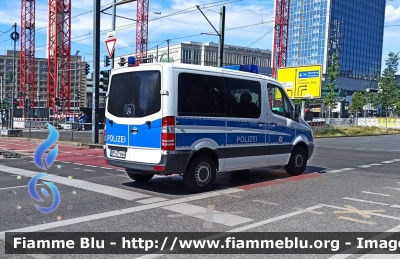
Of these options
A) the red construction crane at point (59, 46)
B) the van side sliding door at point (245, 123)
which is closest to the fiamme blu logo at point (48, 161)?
the van side sliding door at point (245, 123)

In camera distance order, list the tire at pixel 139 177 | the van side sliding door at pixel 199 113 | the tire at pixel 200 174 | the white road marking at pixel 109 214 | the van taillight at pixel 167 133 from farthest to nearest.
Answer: the tire at pixel 139 177, the tire at pixel 200 174, the van side sliding door at pixel 199 113, the van taillight at pixel 167 133, the white road marking at pixel 109 214

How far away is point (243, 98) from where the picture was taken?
29.1 feet

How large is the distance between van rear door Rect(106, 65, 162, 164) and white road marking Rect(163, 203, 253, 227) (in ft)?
3.66

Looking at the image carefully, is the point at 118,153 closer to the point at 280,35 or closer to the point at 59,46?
the point at 59,46

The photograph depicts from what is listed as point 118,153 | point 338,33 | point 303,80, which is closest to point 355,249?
point 118,153

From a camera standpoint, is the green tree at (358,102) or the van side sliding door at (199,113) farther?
the green tree at (358,102)

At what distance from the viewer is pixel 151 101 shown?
25.1 feet

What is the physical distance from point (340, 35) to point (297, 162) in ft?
386

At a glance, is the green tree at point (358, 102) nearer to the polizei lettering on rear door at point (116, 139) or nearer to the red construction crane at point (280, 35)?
the red construction crane at point (280, 35)

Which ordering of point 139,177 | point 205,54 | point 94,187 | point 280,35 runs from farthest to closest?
point 205,54 → point 280,35 → point 139,177 → point 94,187

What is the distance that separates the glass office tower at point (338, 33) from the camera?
118 meters

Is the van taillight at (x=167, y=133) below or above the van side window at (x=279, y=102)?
below

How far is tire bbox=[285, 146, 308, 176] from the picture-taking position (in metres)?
10.5

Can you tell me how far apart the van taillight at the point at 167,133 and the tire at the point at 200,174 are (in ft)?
2.51
